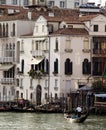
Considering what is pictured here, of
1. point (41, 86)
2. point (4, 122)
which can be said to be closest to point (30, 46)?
point (41, 86)

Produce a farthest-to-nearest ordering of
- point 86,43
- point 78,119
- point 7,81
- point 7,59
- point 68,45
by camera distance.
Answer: point 7,59, point 7,81, point 86,43, point 68,45, point 78,119

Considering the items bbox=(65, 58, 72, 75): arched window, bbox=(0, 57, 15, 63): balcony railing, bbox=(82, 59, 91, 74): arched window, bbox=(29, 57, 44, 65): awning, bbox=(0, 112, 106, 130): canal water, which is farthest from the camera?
bbox=(0, 57, 15, 63): balcony railing

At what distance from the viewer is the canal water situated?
62.6 metres

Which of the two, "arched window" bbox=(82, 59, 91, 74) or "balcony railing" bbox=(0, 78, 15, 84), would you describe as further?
"balcony railing" bbox=(0, 78, 15, 84)

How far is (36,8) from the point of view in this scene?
88.0 meters

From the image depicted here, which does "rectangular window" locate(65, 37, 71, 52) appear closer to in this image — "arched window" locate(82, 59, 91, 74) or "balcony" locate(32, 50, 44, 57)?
"arched window" locate(82, 59, 91, 74)

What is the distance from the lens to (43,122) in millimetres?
66062

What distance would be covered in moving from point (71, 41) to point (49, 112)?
6.55 metres

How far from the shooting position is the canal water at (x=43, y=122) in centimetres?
6262

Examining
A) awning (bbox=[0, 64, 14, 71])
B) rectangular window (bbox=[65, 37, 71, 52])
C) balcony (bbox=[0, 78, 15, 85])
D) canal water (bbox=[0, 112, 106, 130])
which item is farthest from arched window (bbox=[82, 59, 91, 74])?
awning (bbox=[0, 64, 14, 71])

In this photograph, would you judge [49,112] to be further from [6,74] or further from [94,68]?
[6,74]

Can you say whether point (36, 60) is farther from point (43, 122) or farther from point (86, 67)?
point (43, 122)

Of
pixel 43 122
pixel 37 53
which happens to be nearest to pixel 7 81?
pixel 37 53

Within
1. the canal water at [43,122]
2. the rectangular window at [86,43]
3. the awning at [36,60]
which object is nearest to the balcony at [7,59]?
the awning at [36,60]
